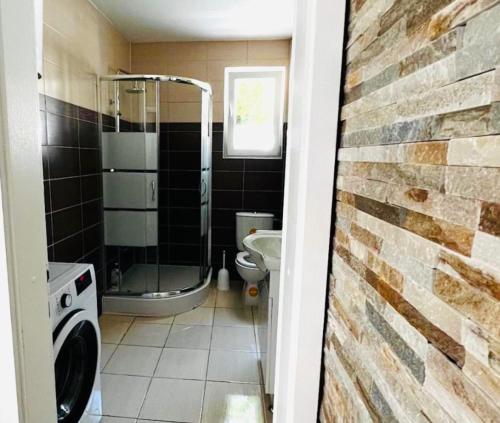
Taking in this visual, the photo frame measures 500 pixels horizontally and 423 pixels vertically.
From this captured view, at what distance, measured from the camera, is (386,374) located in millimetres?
468

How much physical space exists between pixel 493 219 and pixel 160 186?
116 inches

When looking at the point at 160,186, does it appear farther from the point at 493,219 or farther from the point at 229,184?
the point at 493,219

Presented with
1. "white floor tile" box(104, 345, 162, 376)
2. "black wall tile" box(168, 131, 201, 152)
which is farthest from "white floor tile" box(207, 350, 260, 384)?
"black wall tile" box(168, 131, 201, 152)

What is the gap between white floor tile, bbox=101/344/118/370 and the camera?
80.7 inches

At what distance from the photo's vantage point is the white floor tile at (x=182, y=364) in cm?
195

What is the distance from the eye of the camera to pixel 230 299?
3.02m

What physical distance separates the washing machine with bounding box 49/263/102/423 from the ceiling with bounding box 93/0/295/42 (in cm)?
215

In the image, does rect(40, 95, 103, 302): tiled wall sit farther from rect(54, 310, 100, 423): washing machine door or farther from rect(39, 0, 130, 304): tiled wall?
rect(54, 310, 100, 423): washing machine door

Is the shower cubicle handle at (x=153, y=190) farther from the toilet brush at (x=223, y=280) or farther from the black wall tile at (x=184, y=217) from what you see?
the toilet brush at (x=223, y=280)

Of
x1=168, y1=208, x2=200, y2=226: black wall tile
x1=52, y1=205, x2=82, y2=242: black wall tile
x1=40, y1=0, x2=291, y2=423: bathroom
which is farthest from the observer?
x1=168, y1=208, x2=200, y2=226: black wall tile

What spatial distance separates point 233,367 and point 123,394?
2.24 feet

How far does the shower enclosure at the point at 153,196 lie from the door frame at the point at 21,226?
6.08ft

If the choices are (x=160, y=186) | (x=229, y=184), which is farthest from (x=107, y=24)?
(x=229, y=184)

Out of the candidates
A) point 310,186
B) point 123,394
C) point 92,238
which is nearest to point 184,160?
Result: point 92,238
